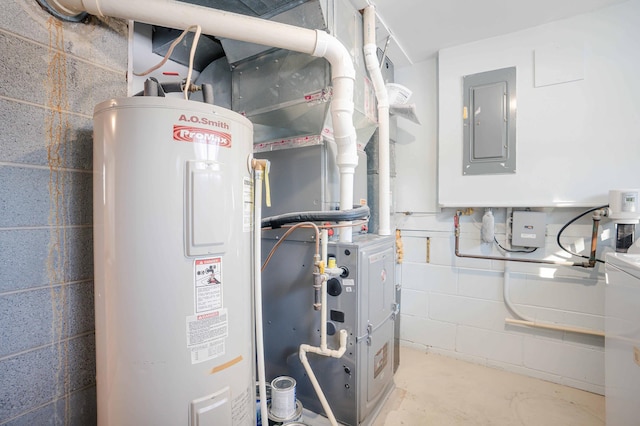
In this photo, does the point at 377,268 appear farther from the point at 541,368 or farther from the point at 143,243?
the point at 541,368

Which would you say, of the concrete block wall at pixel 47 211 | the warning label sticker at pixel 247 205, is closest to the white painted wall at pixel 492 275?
the warning label sticker at pixel 247 205

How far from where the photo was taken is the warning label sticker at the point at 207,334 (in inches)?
33.6

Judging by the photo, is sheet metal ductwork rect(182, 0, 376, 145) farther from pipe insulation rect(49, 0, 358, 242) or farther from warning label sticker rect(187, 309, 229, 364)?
warning label sticker rect(187, 309, 229, 364)

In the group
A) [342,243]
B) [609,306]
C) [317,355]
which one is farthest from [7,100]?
[609,306]

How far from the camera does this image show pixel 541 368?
2.14 m

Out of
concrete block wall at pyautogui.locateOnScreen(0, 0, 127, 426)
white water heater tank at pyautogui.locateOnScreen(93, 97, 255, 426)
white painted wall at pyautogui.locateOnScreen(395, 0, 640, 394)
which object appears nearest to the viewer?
white water heater tank at pyautogui.locateOnScreen(93, 97, 255, 426)

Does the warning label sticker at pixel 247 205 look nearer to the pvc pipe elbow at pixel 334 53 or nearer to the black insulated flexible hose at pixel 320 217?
the black insulated flexible hose at pixel 320 217

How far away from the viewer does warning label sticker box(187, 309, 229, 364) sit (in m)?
0.85

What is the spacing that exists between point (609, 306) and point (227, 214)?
1713mm

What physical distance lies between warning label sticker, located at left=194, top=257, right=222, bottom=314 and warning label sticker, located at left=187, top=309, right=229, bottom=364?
0.09ft

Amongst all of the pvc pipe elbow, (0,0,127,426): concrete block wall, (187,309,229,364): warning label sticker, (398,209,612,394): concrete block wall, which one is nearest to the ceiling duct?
the pvc pipe elbow

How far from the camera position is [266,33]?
3.79 ft

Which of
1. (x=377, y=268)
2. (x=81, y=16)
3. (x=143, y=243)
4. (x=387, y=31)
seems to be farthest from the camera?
(x=387, y=31)

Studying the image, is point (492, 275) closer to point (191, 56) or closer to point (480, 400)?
point (480, 400)
